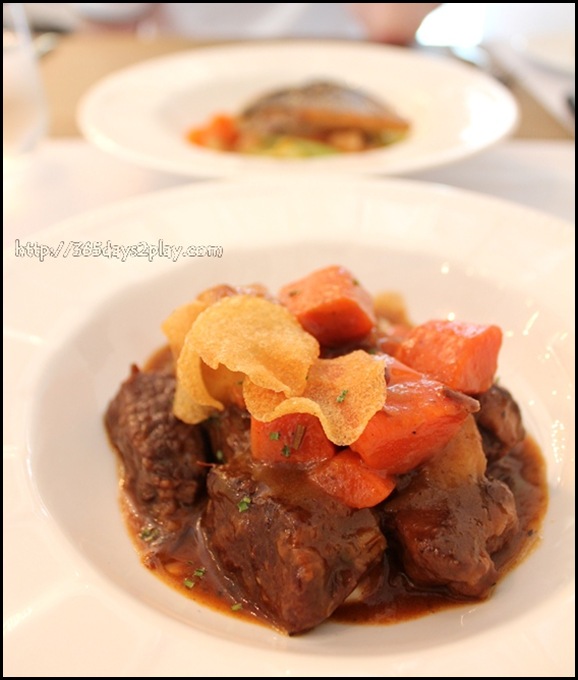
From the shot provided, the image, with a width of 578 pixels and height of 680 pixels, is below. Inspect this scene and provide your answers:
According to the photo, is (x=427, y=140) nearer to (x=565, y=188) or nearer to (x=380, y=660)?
(x=565, y=188)

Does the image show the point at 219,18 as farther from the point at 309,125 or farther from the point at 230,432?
the point at 230,432


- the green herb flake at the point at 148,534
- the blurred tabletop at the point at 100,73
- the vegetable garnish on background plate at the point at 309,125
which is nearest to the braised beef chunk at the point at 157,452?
the green herb flake at the point at 148,534

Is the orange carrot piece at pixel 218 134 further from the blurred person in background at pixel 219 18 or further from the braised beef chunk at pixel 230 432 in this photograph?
the blurred person in background at pixel 219 18

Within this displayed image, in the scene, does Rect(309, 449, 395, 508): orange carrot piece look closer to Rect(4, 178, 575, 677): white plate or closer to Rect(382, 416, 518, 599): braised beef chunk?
Rect(382, 416, 518, 599): braised beef chunk

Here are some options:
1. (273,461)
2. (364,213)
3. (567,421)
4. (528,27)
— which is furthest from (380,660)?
(528,27)

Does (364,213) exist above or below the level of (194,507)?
above
